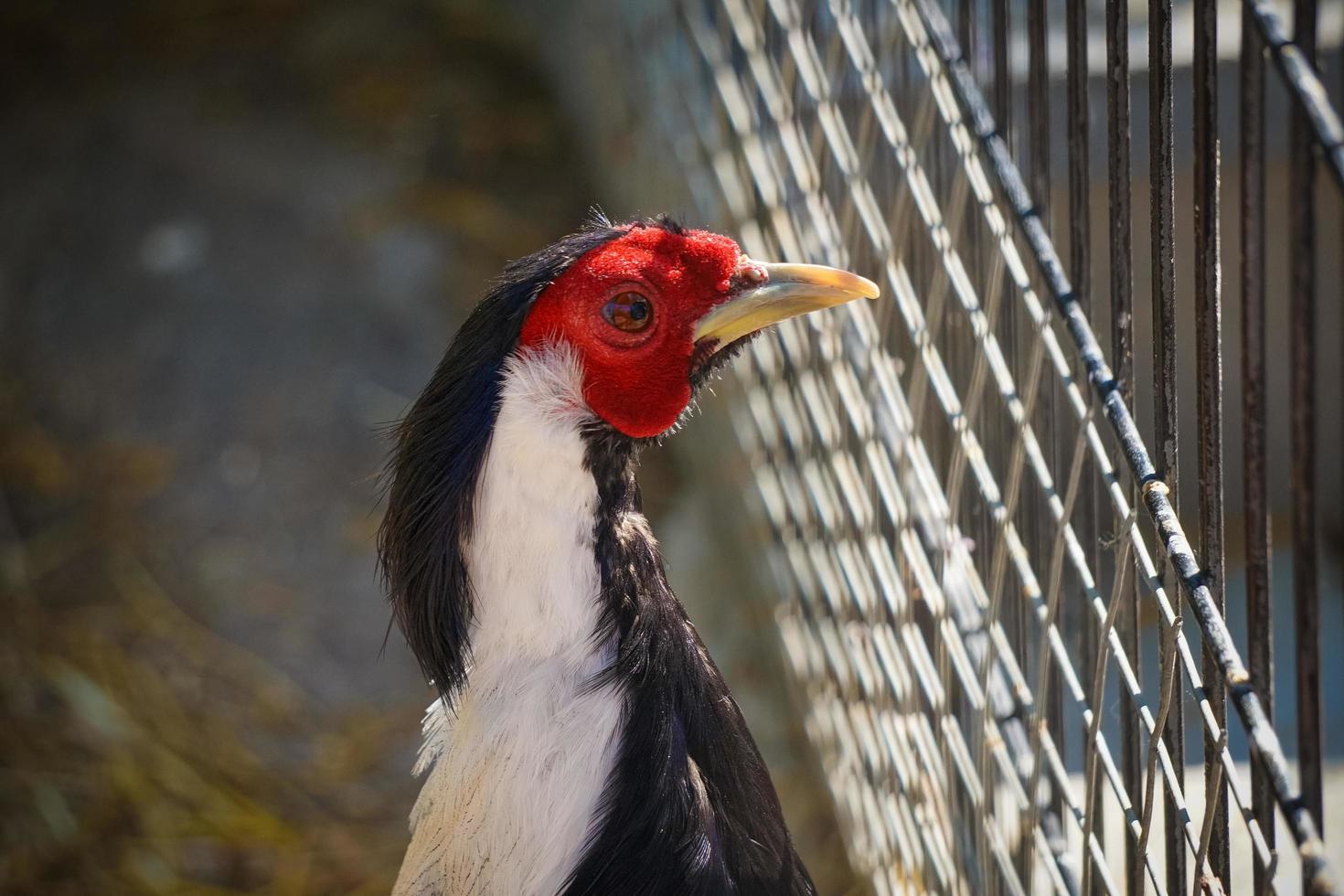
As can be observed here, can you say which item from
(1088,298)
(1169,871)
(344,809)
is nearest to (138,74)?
(344,809)

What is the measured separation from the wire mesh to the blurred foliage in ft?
3.16

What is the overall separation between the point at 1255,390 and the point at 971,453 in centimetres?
52

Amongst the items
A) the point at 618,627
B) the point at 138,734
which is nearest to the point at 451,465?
the point at 618,627

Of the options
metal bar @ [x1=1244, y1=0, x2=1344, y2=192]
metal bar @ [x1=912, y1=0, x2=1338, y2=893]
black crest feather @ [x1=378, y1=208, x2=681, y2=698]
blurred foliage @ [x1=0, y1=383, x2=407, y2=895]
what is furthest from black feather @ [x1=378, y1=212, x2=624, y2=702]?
blurred foliage @ [x1=0, y1=383, x2=407, y2=895]

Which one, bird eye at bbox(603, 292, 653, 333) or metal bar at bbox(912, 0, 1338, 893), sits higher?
bird eye at bbox(603, 292, 653, 333)

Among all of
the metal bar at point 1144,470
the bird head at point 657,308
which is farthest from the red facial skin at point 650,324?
the metal bar at point 1144,470

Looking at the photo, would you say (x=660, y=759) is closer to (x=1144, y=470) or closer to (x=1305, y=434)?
(x=1144, y=470)

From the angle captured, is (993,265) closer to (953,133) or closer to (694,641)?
(953,133)

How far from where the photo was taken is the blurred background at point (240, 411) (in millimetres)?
2557

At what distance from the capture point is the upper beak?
1.35m

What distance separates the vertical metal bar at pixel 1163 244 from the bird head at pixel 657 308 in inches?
12.6

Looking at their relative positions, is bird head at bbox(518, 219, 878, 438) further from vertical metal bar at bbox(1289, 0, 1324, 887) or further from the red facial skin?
vertical metal bar at bbox(1289, 0, 1324, 887)

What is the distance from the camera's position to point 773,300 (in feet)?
4.42

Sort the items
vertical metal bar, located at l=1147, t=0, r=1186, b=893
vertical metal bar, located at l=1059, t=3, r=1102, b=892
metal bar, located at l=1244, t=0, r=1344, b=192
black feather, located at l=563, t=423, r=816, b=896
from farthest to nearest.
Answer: black feather, located at l=563, t=423, r=816, b=896, vertical metal bar, located at l=1059, t=3, r=1102, b=892, vertical metal bar, located at l=1147, t=0, r=1186, b=893, metal bar, located at l=1244, t=0, r=1344, b=192
